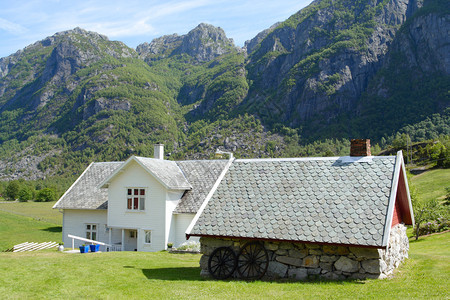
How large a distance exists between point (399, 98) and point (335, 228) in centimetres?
19987

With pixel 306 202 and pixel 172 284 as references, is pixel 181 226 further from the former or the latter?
pixel 306 202

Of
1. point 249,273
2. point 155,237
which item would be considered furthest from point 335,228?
point 155,237

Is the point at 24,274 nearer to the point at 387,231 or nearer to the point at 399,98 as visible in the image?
the point at 387,231

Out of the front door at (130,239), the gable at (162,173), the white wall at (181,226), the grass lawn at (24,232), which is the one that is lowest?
the grass lawn at (24,232)

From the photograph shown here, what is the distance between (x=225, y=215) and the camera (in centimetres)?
1577

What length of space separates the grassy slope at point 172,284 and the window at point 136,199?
37.0 ft

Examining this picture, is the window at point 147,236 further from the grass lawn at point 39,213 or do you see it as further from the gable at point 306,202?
the grass lawn at point 39,213

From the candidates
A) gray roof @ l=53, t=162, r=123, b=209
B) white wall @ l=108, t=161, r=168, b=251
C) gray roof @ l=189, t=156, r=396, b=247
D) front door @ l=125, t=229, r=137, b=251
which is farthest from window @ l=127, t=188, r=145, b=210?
gray roof @ l=189, t=156, r=396, b=247

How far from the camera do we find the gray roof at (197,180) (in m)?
29.7

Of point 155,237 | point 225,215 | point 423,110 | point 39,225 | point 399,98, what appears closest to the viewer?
point 225,215

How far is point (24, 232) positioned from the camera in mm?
45562

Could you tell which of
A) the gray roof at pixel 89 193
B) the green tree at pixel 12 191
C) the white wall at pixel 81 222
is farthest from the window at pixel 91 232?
the green tree at pixel 12 191

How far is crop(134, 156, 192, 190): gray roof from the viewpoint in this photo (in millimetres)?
28734

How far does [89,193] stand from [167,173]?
8.40m
